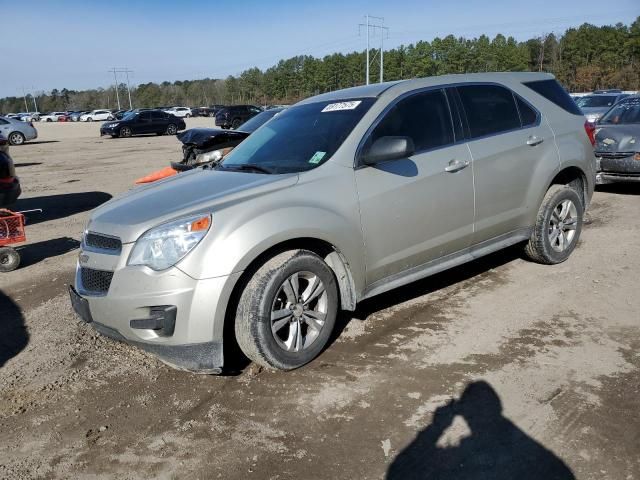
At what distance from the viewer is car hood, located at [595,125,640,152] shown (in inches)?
347

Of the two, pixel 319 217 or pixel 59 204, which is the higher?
pixel 319 217

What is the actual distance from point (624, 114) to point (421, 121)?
7312 mm

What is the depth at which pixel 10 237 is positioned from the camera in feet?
21.0

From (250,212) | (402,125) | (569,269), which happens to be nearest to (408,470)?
(250,212)

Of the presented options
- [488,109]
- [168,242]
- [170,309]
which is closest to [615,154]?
[488,109]

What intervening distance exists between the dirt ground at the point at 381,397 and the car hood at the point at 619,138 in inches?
177

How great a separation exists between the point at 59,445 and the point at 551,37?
10060 cm

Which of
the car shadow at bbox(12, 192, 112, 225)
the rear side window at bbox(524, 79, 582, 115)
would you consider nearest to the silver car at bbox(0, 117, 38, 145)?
the car shadow at bbox(12, 192, 112, 225)

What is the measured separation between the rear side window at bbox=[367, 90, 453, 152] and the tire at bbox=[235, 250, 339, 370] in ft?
3.77

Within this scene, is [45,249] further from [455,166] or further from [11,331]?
[455,166]

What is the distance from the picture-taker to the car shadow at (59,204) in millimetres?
9422

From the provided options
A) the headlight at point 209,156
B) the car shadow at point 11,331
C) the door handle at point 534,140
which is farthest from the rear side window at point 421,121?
the headlight at point 209,156

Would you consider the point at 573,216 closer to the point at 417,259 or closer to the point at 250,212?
the point at 417,259

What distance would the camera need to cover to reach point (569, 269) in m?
5.49
